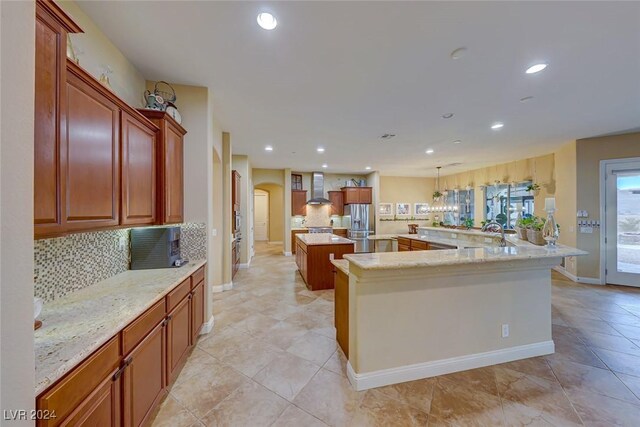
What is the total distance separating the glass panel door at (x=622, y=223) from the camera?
4.52 metres

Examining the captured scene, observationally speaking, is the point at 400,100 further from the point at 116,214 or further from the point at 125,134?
the point at 116,214

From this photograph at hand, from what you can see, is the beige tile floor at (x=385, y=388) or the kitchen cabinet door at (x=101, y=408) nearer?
the kitchen cabinet door at (x=101, y=408)

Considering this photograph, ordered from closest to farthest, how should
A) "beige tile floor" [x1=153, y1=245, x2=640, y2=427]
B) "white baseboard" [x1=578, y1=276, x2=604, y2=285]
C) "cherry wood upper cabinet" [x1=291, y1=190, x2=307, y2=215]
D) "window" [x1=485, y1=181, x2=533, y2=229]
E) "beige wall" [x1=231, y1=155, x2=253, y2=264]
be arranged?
"beige tile floor" [x1=153, y1=245, x2=640, y2=427]
"white baseboard" [x1=578, y1=276, x2=604, y2=285]
"beige wall" [x1=231, y1=155, x2=253, y2=264]
"window" [x1=485, y1=181, x2=533, y2=229]
"cherry wood upper cabinet" [x1=291, y1=190, x2=307, y2=215]

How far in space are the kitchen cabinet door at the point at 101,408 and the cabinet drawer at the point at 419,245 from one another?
5.27 metres


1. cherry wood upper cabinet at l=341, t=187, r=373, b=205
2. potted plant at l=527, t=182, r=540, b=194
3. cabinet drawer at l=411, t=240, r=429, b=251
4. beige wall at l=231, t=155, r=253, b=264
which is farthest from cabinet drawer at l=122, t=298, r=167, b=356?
potted plant at l=527, t=182, r=540, b=194

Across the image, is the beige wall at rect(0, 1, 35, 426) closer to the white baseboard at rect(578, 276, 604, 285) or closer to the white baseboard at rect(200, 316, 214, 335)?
the white baseboard at rect(200, 316, 214, 335)

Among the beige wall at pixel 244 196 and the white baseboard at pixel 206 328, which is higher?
the beige wall at pixel 244 196

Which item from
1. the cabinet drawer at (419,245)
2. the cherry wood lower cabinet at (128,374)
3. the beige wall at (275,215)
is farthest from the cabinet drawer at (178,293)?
the beige wall at (275,215)

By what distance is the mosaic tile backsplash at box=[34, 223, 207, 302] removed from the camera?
58.7 inches

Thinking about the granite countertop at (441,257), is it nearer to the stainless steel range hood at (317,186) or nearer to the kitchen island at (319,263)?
the kitchen island at (319,263)

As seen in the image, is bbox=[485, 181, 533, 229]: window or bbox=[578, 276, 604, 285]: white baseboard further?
bbox=[485, 181, 533, 229]: window

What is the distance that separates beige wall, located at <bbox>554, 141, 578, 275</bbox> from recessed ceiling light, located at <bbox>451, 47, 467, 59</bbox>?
489 cm

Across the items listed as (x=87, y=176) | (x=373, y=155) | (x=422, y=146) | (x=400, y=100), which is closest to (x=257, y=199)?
(x=373, y=155)

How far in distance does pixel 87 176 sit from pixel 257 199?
10.3 metres
